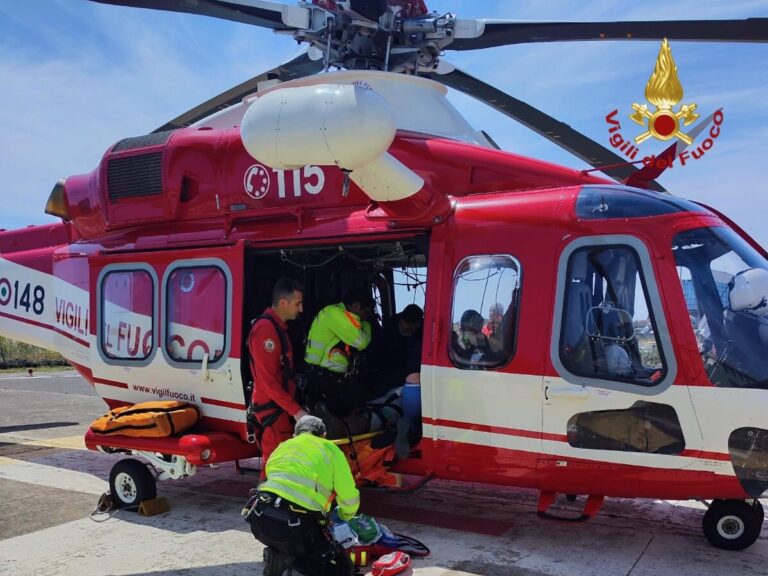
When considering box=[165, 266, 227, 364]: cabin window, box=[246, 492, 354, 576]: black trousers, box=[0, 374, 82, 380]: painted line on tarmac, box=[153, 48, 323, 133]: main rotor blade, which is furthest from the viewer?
box=[0, 374, 82, 380]: painted line on tarmac

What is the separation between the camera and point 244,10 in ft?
22.1

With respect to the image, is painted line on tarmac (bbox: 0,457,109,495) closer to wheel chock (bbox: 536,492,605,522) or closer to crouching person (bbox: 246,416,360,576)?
crouching person (bbox: 246,416,360,576)

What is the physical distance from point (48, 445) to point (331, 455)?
6.11 meters

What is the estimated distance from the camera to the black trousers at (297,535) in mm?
3623

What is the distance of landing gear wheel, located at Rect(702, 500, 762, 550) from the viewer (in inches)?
174

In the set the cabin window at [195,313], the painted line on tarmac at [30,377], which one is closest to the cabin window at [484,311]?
the cabin window at [195,313]

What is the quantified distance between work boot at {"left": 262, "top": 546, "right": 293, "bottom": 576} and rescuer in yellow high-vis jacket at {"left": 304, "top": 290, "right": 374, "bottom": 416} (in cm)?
185

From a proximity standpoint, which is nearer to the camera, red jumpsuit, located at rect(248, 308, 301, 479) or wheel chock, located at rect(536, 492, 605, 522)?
wheel chock, located at rect(536, 492, 605, 522)

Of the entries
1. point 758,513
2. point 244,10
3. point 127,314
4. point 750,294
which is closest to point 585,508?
point 758,513

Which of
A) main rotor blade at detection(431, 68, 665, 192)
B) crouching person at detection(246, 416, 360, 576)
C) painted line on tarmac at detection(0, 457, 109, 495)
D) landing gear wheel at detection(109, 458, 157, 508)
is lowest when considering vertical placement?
painted line on tarmac at detection(0, 457, 109, 495)

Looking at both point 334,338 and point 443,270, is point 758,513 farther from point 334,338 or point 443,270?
point 334,338

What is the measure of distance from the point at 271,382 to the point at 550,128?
3719mm

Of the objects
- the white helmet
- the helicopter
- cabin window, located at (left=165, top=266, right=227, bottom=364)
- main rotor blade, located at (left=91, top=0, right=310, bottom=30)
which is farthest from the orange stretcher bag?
the white helmet

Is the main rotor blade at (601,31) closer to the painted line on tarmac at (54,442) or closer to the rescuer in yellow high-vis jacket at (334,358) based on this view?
the rescuer in yellow high-vis jacket at (334,358)
